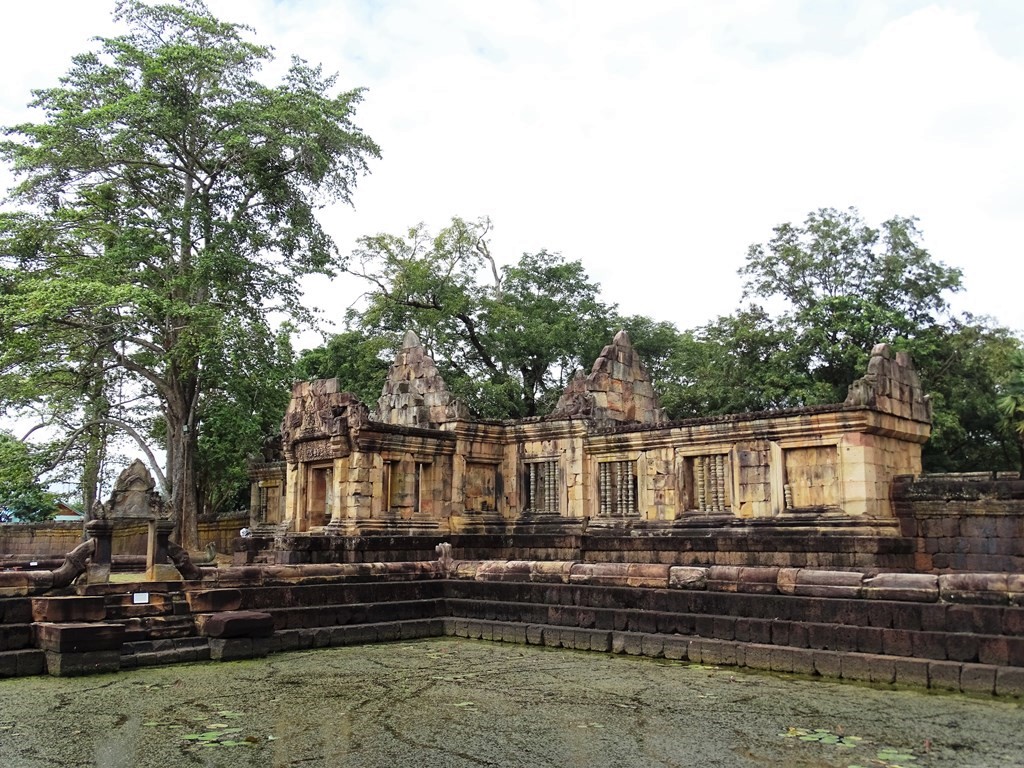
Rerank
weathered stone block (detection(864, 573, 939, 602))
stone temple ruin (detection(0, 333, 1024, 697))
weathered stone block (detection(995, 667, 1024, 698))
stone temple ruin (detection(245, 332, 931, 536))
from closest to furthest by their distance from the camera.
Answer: weathered stone block (detection(995, 667, 1024, 698)) < weathered stone block (detection(864, 573, 939, 602)) < stone temple ruin (detection(0, 333, 1024, 697)) < stone temple ruin (detection(245, 332, 931, 536))

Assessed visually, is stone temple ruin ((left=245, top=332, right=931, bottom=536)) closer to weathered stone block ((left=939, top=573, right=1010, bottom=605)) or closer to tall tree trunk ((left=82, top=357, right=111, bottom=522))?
weathered stone block ((left=939, top=573, right=1010, bottom=605))

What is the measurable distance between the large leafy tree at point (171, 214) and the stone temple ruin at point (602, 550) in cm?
395

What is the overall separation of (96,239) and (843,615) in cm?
2338

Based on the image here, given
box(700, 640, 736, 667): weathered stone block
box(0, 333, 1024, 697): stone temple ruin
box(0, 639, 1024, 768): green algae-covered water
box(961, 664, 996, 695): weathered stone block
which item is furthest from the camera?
box(700, 640, 736, 667): weathered stone block

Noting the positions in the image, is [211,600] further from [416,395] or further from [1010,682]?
[416,395]

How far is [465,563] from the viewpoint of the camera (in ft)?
43.9

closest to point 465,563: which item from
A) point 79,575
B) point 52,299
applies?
point 79,575

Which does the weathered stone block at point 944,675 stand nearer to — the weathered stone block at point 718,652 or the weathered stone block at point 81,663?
the weathered stone block at point 718,652

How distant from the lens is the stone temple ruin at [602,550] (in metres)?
8.88

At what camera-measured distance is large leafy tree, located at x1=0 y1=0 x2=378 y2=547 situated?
23.6m

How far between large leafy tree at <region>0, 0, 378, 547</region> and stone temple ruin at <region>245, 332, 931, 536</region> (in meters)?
6.86

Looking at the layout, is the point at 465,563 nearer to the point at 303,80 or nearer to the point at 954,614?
the point at 954,614

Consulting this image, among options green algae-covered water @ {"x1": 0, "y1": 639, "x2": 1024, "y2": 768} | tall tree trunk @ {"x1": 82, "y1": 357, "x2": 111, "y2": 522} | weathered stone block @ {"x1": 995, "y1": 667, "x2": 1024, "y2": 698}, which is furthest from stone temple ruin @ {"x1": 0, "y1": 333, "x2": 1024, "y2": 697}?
tall tree trunk @ {"x1": 82, "y1": 357, "x2": 111, "y2": 522}

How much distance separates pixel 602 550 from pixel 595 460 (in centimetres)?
232
